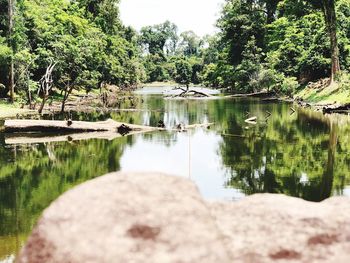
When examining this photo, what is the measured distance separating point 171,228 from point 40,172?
15.3 metres

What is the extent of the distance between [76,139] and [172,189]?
23.3 m

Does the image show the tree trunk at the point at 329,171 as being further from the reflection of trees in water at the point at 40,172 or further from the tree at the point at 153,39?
the tree at the point at 153,39

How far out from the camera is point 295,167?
20484 millimetres

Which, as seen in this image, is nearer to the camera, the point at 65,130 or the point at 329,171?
the point at 329,171

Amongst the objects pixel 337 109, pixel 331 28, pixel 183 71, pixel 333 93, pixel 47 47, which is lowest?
pixel 337 109

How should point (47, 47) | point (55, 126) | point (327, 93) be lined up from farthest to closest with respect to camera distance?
point (47, 47) < point (327, 93) < point (55, 126)

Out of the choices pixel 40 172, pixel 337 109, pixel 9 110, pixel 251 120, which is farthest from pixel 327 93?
pixel 40 172

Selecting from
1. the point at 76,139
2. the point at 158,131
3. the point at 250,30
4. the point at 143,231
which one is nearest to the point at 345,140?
the point at 158,131

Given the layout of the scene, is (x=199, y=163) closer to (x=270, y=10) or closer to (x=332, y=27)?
(x=332, y=27)

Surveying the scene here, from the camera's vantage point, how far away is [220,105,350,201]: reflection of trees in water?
1720 centimetres

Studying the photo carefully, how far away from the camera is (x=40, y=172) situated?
20.4 metres

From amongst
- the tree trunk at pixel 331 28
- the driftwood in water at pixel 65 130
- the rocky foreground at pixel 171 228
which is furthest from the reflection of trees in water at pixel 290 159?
the tree trunk at pixel 331 28

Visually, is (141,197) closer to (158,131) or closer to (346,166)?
(346,166)

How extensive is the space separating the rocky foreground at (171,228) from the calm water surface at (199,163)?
16.5ft
